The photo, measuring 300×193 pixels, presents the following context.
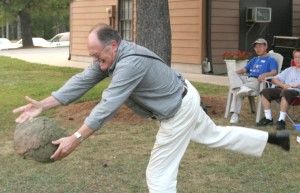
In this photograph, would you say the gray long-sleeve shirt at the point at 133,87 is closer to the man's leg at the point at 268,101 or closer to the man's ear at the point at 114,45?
the man's ear at the point at 114,45

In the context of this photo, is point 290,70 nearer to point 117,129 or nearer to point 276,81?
point 276,81

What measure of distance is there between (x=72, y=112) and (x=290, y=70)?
3526 mm

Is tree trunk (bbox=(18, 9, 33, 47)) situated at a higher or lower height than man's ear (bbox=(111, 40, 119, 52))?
higher

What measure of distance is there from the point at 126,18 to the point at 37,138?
13.5 m

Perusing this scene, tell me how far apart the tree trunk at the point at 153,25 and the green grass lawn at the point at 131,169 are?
1.40 metres

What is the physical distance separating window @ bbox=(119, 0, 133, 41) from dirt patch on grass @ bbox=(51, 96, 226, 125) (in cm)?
741

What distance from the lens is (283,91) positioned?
25.2ft

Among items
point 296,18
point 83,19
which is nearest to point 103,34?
point 296,18

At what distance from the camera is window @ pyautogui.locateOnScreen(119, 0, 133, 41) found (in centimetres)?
1698

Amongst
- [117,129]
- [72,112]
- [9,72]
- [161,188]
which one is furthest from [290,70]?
[9,72]

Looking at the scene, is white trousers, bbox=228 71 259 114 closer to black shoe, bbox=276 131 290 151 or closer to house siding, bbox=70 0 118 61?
black shoe, bbox=276 131 290 151

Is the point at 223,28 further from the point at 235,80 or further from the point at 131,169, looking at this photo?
the point at 131,169

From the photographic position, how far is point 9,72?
16406 millimetres

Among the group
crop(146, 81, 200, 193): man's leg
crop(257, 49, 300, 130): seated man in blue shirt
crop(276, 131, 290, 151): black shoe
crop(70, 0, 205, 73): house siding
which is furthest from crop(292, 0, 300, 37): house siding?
crop(146, 81, 200, 193): man's leg
